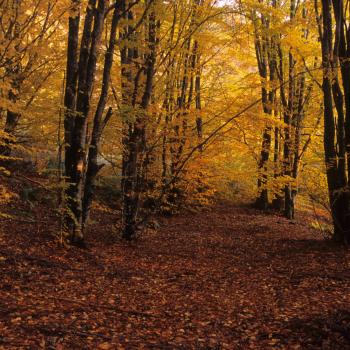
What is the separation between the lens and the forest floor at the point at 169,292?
4.47 m

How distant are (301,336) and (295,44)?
380 inches

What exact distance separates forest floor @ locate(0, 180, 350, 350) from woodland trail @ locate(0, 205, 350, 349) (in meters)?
Answer: 0.02

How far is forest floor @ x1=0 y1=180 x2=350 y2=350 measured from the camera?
14.7 feet

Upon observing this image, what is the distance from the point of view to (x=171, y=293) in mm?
6582

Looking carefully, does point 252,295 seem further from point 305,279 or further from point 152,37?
point 152,37

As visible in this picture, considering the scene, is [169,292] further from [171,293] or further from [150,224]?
[150,224]

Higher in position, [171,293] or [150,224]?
[150,224]

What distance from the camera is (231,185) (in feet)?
70.8

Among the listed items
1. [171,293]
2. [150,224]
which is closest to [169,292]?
[171,293]

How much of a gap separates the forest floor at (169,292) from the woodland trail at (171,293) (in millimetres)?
17

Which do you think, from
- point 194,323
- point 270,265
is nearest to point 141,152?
point 270,265

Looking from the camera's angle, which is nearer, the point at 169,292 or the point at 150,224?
the point at 169,292

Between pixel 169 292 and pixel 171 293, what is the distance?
6 centimetres

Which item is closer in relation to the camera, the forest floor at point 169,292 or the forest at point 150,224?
the forest floor at point 169,292
